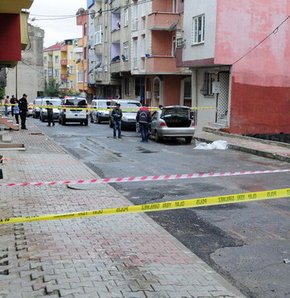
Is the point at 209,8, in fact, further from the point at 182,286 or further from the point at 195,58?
the point at 182,286

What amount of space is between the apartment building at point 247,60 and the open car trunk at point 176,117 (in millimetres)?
3696

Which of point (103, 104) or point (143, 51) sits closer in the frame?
point (103, 104)

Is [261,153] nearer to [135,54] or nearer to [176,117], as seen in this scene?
[176,117]

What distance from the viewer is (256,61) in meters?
22.7

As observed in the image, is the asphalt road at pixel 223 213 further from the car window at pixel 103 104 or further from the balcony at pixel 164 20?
the balcony at pixel 164 20

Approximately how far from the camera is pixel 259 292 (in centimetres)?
476

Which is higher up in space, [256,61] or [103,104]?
[256,61]

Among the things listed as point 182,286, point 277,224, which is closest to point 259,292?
point 182,286

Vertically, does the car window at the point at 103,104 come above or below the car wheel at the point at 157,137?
above

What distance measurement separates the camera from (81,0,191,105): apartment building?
1245 inches

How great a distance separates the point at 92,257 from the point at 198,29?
20.5m

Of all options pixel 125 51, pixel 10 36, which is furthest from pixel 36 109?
pixel 10 36

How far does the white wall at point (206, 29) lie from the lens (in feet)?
73.3

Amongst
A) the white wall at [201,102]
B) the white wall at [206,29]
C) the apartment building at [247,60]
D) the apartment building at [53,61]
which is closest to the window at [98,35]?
the white wall at [206,29]
